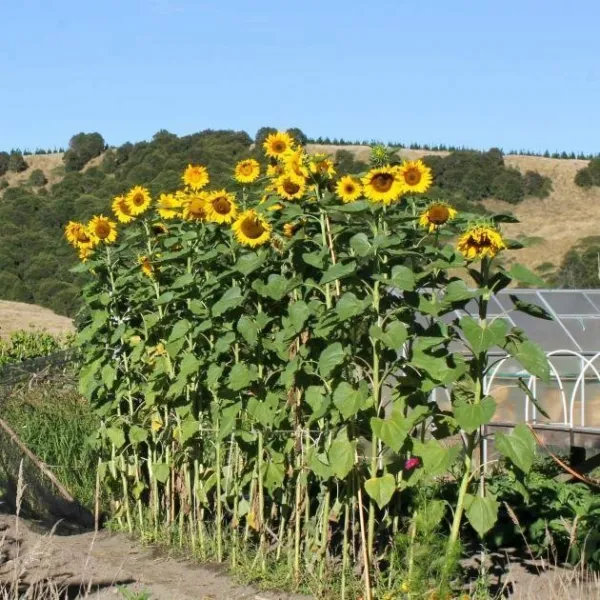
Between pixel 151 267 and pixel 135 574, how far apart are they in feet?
5.42

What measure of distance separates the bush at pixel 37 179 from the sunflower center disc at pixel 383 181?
48502 mm

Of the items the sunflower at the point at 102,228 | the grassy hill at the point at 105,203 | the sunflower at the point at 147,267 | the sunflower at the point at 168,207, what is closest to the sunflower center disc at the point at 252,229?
the sunflower at the point at 168,207

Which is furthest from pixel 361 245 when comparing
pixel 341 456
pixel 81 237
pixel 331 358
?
pixel 81 237

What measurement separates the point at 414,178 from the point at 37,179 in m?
49.1

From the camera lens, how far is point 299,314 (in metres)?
4.95

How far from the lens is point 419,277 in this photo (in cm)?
463

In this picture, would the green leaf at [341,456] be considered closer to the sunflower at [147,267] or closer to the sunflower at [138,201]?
the sunflower at [147,267]

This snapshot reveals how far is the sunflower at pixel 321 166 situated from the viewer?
505 cm

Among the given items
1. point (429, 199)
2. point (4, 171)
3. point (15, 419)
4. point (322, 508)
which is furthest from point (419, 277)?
point (4, 171)

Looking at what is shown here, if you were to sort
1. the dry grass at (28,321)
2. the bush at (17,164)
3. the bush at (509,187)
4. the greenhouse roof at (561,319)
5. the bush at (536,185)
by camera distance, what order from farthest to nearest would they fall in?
the bush at (536,185) < the bush at (17,164) < the bush at (509,187) < the dry grass at (28,321) < the greenhouse roof at (561,319)

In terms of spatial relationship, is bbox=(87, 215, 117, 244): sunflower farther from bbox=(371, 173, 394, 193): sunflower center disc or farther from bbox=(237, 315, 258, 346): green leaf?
bbox=(371, 173, 394, 193): sunflower center disc

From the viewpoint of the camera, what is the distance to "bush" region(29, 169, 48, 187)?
5150cm

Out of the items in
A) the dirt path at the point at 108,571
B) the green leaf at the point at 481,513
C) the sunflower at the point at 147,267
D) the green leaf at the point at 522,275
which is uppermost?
the sunflower at the point at 147,267

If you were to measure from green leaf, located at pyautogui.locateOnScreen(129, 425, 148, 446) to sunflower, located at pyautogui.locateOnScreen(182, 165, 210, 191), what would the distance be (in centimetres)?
150
